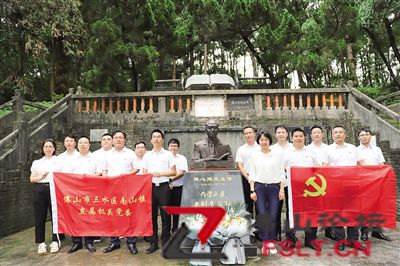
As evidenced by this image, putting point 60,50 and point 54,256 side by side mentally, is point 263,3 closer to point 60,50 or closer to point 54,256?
point 60,50

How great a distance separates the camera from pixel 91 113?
1034 cm

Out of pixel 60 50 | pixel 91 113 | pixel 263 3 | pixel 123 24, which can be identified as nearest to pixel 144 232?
pixel 91 113

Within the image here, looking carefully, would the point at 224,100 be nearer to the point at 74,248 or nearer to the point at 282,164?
the point at 282,164

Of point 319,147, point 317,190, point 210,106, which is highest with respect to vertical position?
point 210,106

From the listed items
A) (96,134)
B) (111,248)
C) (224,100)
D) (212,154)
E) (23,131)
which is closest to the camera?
(111,248)

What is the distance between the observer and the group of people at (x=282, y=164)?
4.29 metres

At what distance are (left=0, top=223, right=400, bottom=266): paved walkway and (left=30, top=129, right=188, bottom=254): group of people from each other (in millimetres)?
152

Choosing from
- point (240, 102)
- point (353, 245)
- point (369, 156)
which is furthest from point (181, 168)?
point (240, 102)

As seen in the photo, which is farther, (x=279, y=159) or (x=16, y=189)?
(x=16, y=189)

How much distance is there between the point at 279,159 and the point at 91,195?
9.29ft

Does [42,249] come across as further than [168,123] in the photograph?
No

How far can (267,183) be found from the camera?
14.0ft

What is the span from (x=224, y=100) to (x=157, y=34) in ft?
17.7

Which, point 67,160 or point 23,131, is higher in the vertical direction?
point 23,131
